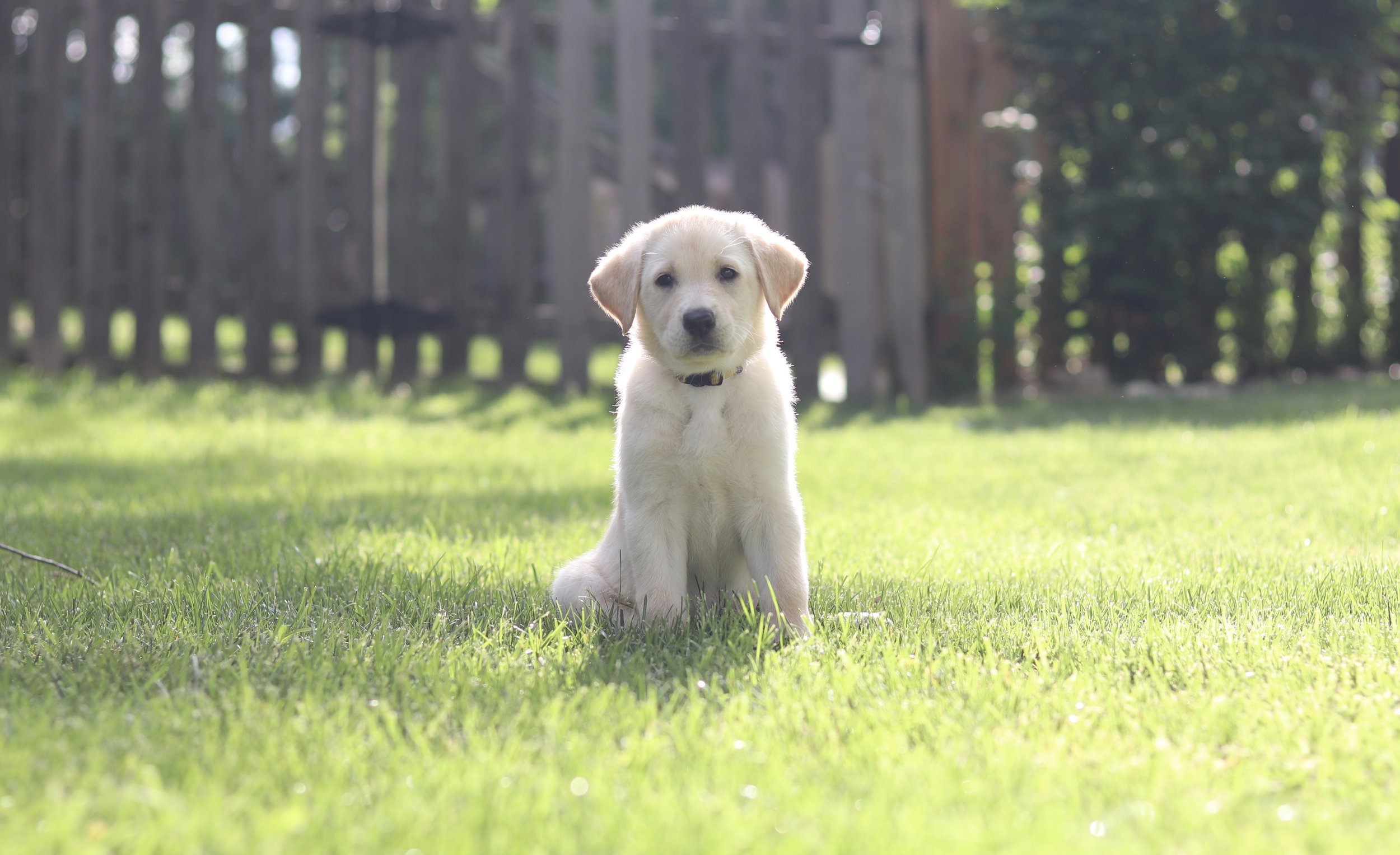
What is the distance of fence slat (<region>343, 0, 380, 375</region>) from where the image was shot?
755cm

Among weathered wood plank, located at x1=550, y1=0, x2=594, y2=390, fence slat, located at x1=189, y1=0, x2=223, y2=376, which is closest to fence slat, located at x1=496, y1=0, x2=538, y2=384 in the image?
weathered wood plank, located at x1=550, y1=0, x2=594, y2=390

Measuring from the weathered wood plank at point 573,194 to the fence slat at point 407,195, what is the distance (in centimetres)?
87

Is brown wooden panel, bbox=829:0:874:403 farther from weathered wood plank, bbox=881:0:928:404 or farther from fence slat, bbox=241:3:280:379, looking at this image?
fence slat, bbox=241:3:280:379

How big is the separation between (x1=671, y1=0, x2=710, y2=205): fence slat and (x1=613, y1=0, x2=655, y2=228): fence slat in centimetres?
17

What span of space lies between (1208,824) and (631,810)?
84 centimetres

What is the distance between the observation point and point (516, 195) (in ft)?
25.0

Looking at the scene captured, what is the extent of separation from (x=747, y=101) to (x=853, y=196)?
34.7 inches

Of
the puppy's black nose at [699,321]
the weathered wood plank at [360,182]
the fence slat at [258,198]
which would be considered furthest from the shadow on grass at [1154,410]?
the puppy's black nose at [699,321]

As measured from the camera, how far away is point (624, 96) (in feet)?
24.7

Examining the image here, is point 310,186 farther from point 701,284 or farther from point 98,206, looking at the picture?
point 701,284

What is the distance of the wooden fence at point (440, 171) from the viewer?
24.6 feet

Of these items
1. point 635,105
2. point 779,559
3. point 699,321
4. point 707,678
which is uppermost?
point 635,105

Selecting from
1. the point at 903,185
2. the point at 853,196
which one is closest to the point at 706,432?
the point at 853,196

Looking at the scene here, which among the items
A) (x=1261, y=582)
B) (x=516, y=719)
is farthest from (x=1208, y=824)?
(x=1261, y=582)
